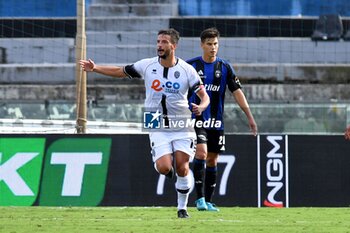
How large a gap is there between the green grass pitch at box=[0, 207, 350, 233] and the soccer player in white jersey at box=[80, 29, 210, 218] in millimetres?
565

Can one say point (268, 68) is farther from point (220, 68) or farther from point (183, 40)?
point (220, 68)

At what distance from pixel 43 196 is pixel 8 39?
1175 centimetres

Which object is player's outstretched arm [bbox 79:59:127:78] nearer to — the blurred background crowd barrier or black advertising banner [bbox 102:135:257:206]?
black advertising banner [bbox 102:135:257:206]

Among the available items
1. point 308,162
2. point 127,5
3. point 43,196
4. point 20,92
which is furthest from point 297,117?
point 127,5

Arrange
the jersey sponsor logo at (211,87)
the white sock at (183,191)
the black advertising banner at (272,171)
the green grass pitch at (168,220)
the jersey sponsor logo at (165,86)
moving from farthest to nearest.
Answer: the black advertising banner at (272,171)
the jersey sponsor logo at (211,87)
the jersey sponsor logo at (165,86)
the white sock at (183,191)
the green grass pitch at (168,220)

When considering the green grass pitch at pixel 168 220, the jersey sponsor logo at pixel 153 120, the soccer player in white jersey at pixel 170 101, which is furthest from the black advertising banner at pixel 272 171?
the jersey sponsor logo at pixel 153 120

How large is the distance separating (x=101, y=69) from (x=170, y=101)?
876mm

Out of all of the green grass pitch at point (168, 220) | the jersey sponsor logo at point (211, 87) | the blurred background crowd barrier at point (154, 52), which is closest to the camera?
the green grass pitch at point (168, 220)

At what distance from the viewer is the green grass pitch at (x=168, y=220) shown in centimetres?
1196

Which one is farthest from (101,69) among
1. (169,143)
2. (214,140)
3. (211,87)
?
(214,140)

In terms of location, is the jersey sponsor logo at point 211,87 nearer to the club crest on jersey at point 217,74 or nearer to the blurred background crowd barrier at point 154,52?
the club crest on jersey at point 217,74

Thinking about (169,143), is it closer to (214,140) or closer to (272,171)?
(214,140)

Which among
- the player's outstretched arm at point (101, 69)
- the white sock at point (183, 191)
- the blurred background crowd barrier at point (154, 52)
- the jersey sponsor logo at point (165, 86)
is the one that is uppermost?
the blurred background crowd barrier at point (154, 52)

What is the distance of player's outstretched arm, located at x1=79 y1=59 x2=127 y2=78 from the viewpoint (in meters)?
13.7
